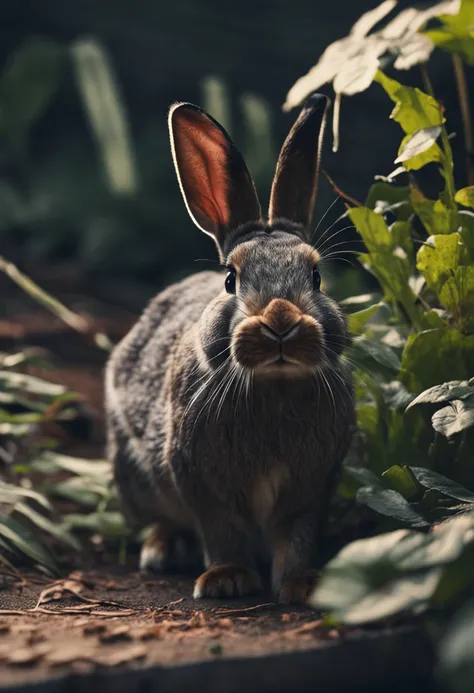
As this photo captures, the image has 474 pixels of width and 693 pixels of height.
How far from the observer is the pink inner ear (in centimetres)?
374

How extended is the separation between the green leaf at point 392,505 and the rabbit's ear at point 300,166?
1.17 m

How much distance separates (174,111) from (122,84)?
23.9 feet

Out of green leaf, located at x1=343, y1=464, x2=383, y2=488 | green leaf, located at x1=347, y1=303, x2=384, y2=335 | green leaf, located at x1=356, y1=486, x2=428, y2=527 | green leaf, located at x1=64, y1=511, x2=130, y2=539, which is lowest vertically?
green leaf, located at x1=356, y1=486, x2=428, y2=527

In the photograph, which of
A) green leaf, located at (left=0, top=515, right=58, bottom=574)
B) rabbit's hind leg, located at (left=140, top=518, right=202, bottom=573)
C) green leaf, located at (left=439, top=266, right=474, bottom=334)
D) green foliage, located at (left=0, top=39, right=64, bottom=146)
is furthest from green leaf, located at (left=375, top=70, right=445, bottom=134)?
green foliage, located at (left=0, top=39, right=64, bottom=146)

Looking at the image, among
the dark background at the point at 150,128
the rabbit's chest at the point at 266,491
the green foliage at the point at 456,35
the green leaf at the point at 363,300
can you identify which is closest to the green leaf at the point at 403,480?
the rabbit's chest at the point at 266,491

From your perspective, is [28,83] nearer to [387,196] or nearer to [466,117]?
[387,196]

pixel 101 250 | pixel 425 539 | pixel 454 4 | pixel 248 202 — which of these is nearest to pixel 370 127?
pixel 101 250

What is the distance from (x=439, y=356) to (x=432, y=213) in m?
0.53

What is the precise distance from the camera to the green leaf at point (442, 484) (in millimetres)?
3141

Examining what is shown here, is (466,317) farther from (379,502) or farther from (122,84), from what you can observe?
(122,84)

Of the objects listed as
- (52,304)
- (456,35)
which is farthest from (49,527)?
(456,35)

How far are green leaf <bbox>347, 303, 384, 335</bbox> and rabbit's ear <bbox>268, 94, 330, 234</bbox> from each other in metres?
0.45

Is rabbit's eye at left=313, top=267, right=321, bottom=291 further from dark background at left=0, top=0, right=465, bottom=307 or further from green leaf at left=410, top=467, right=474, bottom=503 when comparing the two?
dark background at left=0, top=0, right=465, bottom=307

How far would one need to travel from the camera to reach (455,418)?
3.05 metres
